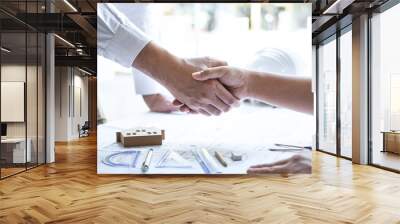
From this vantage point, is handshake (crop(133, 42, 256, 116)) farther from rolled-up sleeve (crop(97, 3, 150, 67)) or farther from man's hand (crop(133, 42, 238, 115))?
rolled-up sleeve (crop(97, 3, 150, 67))

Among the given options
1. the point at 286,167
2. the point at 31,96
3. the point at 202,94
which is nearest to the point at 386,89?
the point at 286,167

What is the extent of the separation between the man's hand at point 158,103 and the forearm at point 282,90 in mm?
1266

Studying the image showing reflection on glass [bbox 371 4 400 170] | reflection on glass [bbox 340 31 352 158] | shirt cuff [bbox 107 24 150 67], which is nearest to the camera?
shirt cuff [bbox 107 24 150 67]

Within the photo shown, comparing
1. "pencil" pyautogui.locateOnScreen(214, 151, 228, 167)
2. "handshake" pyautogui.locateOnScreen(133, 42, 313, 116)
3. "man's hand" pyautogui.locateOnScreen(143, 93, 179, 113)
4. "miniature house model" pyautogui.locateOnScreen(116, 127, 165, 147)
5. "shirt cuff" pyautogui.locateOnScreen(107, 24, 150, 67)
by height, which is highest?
"shirt cuff" pyautogui.locateOnScreen(107, 24, 150, 67)

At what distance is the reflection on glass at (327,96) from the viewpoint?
9.34 meters

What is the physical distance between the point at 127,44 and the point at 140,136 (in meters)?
1.47

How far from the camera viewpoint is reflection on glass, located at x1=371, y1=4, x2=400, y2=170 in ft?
21.5

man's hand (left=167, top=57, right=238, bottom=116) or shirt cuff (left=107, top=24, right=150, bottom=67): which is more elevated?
shirt cuff (left=107, top=24, right=150, bottom=67)

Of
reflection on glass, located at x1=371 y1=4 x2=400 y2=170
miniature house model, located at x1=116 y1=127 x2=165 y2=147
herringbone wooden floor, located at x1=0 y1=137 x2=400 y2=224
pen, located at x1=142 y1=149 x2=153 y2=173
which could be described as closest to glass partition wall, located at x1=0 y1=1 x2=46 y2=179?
herringbone wooden floor, located at x1=0 y1=137 x2=400 y2=224

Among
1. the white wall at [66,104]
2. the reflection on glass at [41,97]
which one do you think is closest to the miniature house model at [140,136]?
the reflection on glass at [41,97]

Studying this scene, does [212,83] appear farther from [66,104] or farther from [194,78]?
[66,104]

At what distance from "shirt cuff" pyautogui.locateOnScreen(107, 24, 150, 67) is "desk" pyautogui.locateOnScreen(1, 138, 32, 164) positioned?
86.1 inches

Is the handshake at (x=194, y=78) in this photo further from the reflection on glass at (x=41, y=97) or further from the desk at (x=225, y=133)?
the reflection on glass at (x=41, y=97)

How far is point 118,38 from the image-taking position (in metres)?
5.86
